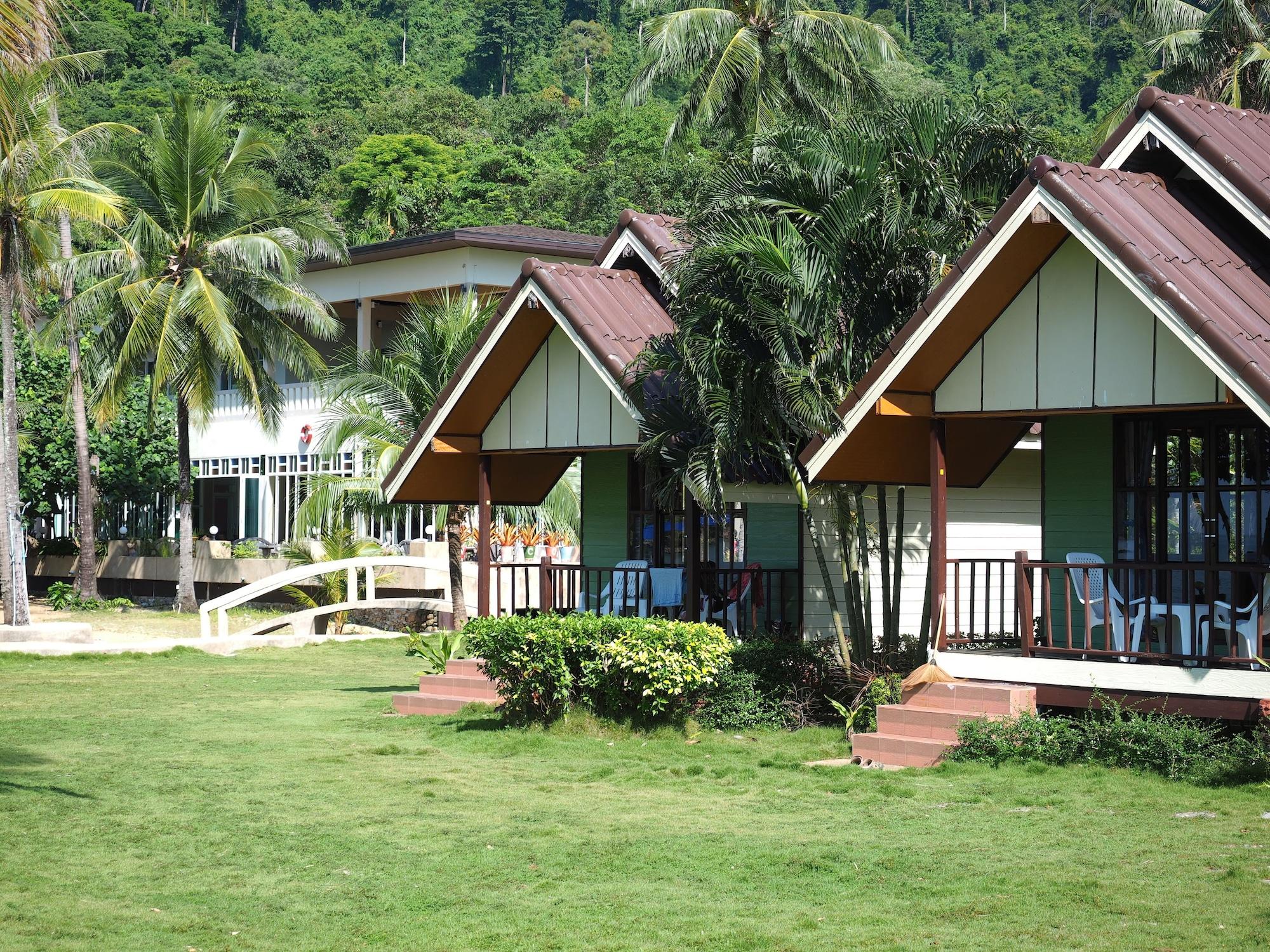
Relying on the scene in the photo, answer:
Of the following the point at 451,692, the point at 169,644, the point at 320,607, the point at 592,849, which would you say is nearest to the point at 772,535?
the point at 451,692

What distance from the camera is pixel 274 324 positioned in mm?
33719

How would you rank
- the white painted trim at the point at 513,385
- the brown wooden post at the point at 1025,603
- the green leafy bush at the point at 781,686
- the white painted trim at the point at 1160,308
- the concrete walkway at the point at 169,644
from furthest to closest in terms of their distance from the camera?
the concrete walkway at the point at 169,644, the white painted trim at the point at 513,385, the green leafy bush at the point at 781,686, the brown wooden post at the point at 1025,603, the white painted trim at the point at 1160,308

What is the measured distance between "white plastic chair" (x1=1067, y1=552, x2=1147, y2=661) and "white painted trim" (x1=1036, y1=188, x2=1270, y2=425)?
2.03m

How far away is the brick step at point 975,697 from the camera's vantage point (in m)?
12.0

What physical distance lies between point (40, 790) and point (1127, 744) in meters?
8.22

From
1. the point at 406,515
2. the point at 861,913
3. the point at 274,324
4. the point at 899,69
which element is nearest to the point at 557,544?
the point at 406,515

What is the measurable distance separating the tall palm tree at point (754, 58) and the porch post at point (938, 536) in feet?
63.0

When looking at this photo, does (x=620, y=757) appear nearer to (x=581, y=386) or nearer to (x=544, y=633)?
(x=544, y=633)

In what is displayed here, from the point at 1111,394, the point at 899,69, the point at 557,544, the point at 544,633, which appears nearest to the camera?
the point at 1111,394

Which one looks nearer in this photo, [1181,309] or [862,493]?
[1181,309]

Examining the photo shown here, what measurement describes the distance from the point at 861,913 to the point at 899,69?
5056cm

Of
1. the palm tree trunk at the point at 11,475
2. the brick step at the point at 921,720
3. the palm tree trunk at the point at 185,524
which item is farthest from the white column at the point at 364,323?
the brick step at the point at 921,720

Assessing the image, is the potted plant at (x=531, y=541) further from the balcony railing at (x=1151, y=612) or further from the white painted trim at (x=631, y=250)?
the balcony railing at (x=1151, y=612)

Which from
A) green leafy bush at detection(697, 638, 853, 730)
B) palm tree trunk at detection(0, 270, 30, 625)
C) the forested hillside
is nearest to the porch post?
green leafy bush at detection(697, 638, 853, 730)
